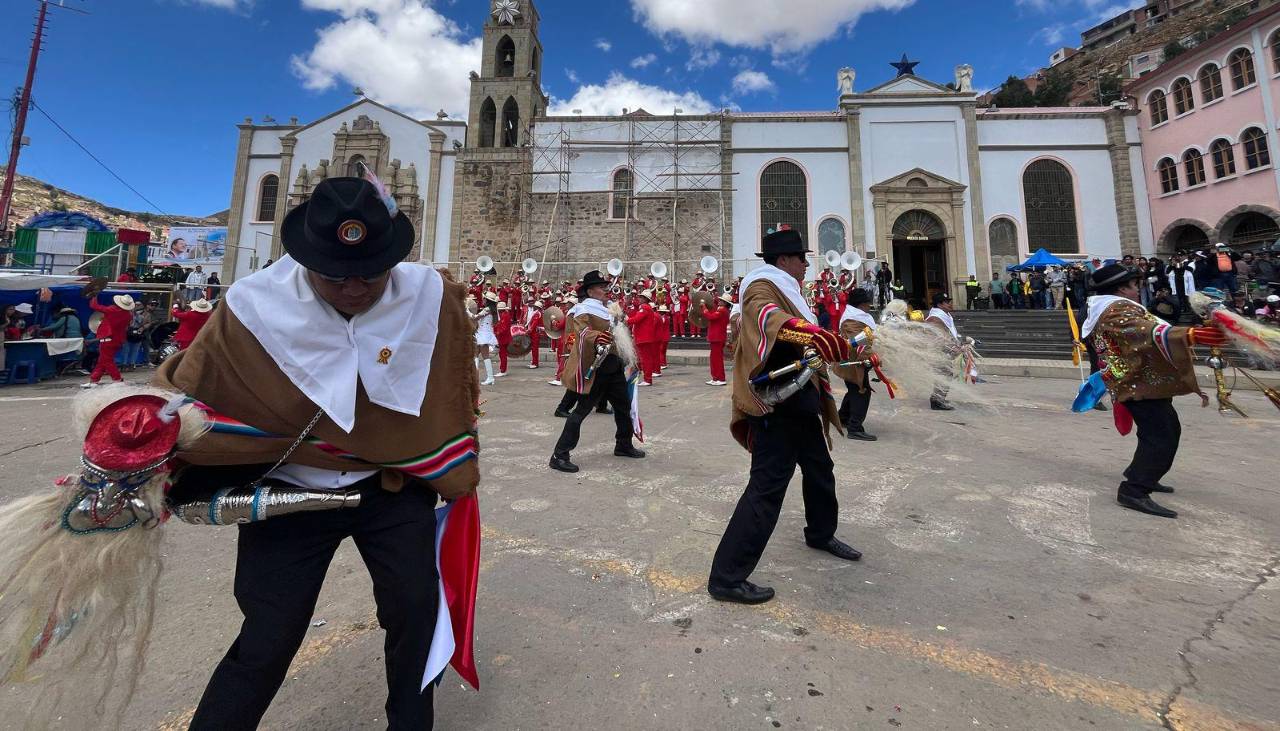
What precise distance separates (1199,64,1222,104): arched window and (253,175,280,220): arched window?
42.6 meters

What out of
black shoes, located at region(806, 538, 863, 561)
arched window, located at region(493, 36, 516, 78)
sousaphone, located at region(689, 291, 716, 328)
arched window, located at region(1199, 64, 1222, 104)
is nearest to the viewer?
black shoes, located at region(806, 538, 863, 561)

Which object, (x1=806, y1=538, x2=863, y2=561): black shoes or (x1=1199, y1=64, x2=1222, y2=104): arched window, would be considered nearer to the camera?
(x1=806, y1=538, x2=863, y2=561): black shoes

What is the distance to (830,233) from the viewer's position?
24.0m

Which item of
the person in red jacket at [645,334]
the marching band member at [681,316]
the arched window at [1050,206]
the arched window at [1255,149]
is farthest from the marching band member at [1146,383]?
the arched window at [1255,149]

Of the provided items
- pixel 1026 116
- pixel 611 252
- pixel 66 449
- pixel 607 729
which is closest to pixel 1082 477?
pixel 607 729

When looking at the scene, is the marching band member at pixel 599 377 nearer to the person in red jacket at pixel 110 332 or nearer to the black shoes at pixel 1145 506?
the black shoes at pixel 1145 506

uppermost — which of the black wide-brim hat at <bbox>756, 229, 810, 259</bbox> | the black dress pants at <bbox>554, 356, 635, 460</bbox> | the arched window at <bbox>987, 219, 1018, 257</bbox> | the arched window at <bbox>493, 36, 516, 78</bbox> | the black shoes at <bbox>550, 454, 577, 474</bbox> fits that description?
the arched window at <bbox>493, 36, 516, 78</bbox>

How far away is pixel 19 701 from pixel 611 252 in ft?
79.1

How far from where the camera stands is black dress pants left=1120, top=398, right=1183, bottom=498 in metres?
4.05

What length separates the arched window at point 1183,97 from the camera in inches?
857

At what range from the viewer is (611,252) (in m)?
25.1

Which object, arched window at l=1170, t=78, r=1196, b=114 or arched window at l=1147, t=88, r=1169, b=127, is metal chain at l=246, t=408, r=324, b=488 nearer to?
arched window at l=1170, t=78, r=1196, b=114

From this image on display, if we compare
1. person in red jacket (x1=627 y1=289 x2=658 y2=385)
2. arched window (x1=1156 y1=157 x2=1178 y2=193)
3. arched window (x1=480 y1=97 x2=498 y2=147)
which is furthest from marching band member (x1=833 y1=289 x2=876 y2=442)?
arched window (x1=480 y1=97 x2=498 y2=147)

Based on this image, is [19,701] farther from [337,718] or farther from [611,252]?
[611,252]
